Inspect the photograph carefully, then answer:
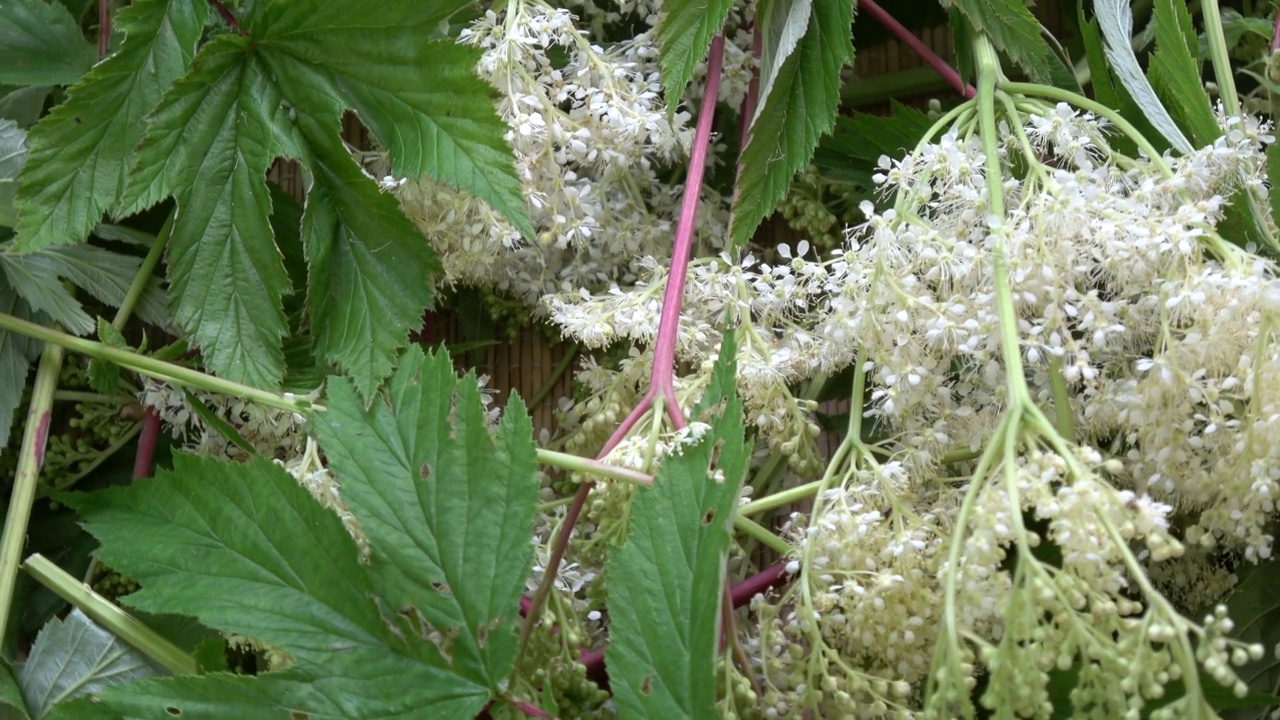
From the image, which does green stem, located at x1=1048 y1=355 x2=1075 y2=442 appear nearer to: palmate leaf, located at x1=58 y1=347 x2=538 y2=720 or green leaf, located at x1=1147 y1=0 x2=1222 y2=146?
green leaf, located at x1=1147 y1=0 x2=1222 y2=146

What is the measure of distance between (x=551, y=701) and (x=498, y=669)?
4cm

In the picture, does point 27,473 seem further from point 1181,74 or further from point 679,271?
point 1181,74

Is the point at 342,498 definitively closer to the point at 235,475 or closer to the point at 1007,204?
the point at 235,475

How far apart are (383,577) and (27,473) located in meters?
0.41

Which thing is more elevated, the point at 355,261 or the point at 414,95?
the point at 414,95

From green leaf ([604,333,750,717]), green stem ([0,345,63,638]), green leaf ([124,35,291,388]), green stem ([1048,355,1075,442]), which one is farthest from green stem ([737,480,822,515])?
green stem ([0,345,63,638])

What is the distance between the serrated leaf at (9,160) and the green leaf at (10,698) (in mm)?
382

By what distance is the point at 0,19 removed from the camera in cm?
Answer: 97

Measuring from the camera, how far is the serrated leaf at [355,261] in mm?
865

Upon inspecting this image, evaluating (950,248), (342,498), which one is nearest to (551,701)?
(342,498)

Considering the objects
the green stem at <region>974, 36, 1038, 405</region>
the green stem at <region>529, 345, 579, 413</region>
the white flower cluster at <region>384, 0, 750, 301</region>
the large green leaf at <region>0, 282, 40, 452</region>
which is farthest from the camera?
the green stem at <region>529, 345, 579, 413</region>

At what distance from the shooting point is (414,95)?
2.77ft

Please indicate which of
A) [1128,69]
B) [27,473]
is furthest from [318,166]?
[1128,69]

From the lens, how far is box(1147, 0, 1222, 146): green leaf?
80 centimetres
